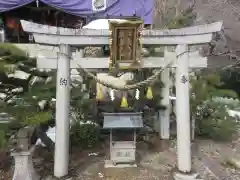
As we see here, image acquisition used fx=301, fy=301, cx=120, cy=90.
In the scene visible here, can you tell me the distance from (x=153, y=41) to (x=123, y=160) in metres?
2.55

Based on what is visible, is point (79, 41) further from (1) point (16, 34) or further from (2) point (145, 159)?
(1) point (16, 34)

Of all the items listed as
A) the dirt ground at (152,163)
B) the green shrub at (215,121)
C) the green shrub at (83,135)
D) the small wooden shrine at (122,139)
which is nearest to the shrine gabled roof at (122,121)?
the small wooden shrine at (122,139)

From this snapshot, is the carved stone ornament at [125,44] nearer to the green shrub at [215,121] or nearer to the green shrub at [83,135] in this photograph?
the green shrub at [83,135]

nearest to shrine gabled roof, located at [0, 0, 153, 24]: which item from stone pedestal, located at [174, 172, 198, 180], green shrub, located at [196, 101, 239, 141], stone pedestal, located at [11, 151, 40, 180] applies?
green shrub, located at [196, 101, 239, 141]

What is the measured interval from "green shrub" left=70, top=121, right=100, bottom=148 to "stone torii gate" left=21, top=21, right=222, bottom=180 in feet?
6.71

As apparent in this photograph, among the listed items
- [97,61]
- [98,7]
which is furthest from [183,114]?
[98,7]

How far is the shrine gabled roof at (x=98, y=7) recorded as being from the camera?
1279cm

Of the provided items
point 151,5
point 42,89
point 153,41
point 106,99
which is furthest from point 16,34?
point 153,41

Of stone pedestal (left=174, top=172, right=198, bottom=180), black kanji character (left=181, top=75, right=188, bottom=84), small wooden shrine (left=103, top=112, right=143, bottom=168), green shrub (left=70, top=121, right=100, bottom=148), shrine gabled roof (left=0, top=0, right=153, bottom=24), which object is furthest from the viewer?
shrine gabled roof (left=0, top=0, right=153, bottom=24)

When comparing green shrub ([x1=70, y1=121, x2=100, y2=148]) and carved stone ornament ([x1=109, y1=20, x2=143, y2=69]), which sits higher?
carved stone ornament ([x1=109, y1=20, x2=143, y2=69])

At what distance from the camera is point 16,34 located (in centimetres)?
1465

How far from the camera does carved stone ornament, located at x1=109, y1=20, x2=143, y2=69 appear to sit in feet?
17.8

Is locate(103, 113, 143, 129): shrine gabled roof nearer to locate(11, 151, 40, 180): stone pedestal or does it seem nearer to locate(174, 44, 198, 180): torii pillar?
locate(174, 44, 198, 180): torii pillar

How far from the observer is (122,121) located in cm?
615
